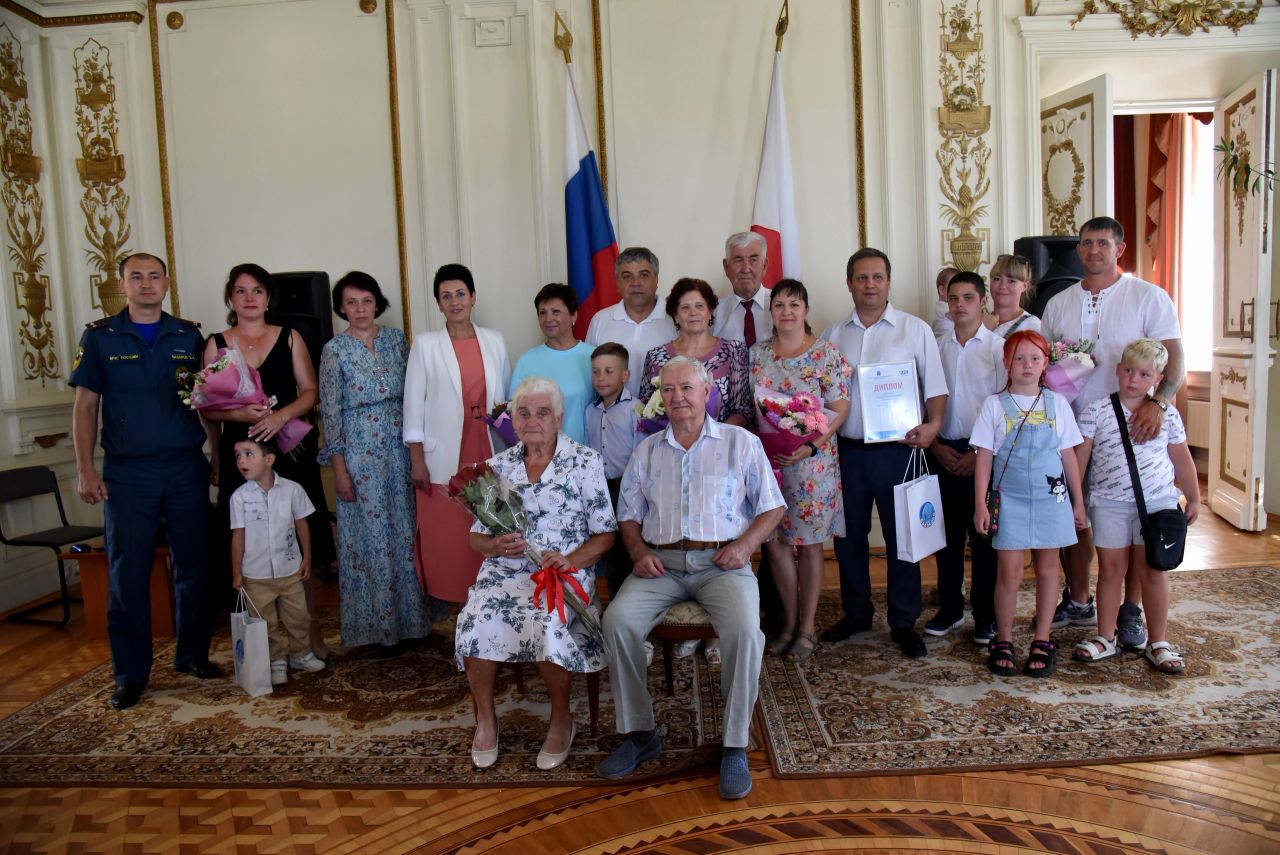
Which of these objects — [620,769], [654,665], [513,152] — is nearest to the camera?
[620,769]

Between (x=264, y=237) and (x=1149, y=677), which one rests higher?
(x=264, y=237)

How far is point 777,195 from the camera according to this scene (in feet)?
17.4

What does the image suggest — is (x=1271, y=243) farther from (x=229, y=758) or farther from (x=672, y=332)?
(x=229, y=758)

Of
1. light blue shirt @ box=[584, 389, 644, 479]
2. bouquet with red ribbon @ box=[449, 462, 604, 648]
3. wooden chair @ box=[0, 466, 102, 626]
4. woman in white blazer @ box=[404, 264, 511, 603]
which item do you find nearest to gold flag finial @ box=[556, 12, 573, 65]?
woman in white blazer @ box=[404, 264, 511, 603]

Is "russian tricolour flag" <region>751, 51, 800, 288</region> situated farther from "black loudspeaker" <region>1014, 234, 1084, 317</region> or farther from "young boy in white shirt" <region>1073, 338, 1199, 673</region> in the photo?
"young boy in white shirt" <region>1073, 338, 1199, 673</region>

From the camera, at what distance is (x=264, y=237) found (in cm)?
567

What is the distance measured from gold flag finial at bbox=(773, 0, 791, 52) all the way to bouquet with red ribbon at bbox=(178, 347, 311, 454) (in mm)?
3546

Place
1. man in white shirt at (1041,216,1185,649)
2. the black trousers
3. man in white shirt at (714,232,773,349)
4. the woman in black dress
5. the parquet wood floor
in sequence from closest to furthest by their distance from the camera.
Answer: the parquet wood floor → man in white shirt at (1041,216,1185,649) → the woman in black dress → the black trousers → man in white shirt at (714,232,773,349)

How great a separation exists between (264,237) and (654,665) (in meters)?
3.78

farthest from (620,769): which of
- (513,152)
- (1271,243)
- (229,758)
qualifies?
(1271,243)

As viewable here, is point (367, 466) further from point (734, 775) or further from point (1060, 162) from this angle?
point (1060, 162)

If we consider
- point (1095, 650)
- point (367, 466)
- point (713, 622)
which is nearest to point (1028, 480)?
point (1095, 650)


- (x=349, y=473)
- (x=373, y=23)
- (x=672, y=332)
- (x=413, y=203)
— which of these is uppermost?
(x=373, y=23)

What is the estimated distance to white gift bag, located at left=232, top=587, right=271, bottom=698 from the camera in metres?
3.63
